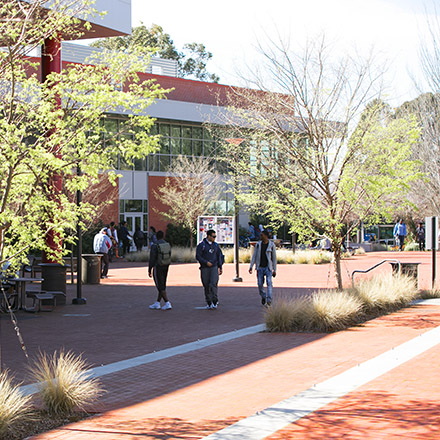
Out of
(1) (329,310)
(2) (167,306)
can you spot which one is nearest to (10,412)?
(1) (329,310)

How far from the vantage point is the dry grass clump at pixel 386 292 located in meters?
14.1

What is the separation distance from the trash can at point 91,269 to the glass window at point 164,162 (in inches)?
1041

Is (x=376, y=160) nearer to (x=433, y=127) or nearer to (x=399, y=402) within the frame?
(x=399, y=402)

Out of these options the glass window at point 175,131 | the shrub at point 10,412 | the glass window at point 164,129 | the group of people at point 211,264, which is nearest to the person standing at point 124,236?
the glass window at point 164,129

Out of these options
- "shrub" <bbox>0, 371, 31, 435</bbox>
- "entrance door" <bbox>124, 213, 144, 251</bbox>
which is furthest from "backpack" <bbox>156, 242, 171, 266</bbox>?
"entrance door" <bbox>124, 213, 144, 251</bbox>

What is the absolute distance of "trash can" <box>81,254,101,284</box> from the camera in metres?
21.6

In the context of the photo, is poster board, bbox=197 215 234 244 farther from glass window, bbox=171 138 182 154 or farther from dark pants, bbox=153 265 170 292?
glass window, bbox=171 138 182 154

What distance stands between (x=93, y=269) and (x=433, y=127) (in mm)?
13795

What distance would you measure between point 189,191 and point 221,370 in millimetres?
34382

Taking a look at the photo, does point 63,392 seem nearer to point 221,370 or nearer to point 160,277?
point 221,370

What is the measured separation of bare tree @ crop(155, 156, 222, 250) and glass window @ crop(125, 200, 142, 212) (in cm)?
138

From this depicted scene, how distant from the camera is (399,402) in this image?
6957 mm

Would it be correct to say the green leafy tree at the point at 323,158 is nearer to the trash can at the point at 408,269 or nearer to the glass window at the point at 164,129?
the trash can at the point at 408,269

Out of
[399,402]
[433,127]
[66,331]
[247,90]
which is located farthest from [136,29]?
[399,402]
